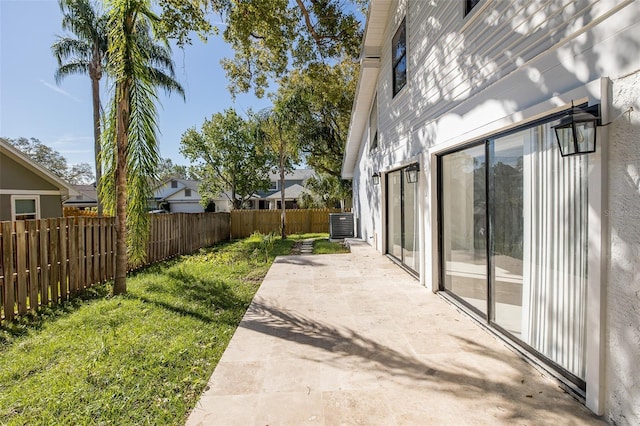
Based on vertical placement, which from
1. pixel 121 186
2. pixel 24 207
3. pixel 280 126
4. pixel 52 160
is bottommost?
pixel 24 207

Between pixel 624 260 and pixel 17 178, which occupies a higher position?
pixel 17 178

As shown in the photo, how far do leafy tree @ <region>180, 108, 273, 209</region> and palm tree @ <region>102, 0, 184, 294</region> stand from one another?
16081 mm

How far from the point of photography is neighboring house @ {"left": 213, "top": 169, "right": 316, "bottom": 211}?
2969 cm

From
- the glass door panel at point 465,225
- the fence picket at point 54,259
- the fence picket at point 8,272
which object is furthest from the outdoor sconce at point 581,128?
the fence picket at point 54,259

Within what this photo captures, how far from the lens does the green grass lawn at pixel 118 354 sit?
2.47 meters

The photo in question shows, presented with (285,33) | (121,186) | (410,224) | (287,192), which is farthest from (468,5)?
(287,192)

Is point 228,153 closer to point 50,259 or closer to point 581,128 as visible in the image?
point 50,259

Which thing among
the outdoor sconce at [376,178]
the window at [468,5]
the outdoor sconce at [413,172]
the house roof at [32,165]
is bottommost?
the outdoor sconce at [413,172]

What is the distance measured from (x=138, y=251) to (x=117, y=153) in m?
1.90

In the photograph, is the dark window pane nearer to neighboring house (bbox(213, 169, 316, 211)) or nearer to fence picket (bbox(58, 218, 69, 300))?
fence picket (bbox(58, 218, 69, 300))

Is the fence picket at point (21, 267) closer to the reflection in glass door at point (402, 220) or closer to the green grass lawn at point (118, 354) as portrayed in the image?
the green grass lawn at point (118, 354)

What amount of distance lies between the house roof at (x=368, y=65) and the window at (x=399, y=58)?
911 millimetres

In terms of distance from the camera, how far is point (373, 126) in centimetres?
1034

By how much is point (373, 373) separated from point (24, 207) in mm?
12849
